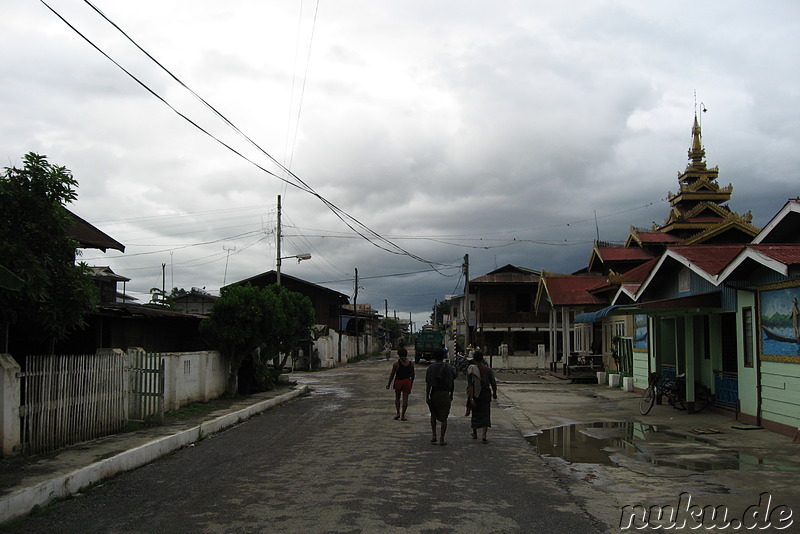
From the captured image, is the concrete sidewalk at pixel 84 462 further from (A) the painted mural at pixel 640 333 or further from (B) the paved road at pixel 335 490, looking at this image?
(A) the painted mural at pixel 640 333

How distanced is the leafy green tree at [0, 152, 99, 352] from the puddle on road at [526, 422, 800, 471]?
7638mm

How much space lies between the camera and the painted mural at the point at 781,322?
11.6m

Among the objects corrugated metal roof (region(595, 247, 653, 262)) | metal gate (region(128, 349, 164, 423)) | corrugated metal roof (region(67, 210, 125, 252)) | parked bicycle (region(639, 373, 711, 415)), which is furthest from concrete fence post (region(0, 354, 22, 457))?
corrugated metal roof (region(595, 247, 653, 262))

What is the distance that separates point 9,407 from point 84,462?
3.94ft

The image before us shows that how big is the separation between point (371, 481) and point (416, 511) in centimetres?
163

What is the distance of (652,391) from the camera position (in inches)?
639

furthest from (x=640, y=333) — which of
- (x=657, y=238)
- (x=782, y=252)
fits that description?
(x=782, y=252)

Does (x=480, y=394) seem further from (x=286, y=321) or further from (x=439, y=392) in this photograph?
(x=286, y=321)

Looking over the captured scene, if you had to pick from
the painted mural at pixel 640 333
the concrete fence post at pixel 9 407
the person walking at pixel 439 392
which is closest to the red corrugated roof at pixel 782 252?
the person walking at pixel 439 392

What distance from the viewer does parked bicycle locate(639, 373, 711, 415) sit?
52.9ft

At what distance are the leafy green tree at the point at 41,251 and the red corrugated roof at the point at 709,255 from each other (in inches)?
471

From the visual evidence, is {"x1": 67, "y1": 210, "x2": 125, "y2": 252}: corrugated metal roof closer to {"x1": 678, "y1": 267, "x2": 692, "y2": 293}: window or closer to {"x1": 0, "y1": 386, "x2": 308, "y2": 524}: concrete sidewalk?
{"x1": 0, "y1": 386, "x2": 308, "y2": 524}: concrete sidewalk

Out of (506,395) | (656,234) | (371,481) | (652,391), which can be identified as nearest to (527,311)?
(656,234)

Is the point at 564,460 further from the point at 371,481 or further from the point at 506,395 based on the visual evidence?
the point at 506,395
